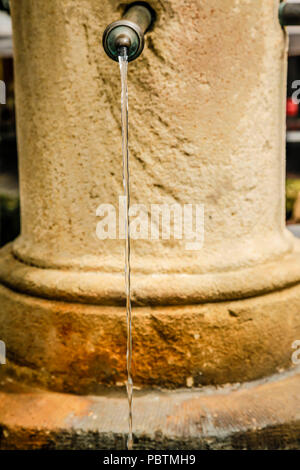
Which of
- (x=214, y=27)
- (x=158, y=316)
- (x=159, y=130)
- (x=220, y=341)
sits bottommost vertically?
(x=220, y=341)

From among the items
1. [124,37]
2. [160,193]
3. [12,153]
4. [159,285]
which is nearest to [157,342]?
[159,285]

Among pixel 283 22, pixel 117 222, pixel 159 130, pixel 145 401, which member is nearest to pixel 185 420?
pixel 145 401

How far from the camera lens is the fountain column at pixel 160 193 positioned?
1.94 m

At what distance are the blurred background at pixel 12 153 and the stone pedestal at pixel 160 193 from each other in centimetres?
257

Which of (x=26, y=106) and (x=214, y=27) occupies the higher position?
(x=214, y=27)

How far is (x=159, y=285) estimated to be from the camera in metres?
1.93

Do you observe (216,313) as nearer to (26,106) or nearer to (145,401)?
(145,401)

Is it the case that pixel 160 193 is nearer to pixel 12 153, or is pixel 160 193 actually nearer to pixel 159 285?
pixel 159 285

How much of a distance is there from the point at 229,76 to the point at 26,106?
0.98 metres

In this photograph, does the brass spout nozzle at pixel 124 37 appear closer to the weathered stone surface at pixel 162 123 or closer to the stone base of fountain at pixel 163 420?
the weathered stone surface at pixel 162 123

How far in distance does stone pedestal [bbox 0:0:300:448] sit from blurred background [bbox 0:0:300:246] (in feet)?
8.44

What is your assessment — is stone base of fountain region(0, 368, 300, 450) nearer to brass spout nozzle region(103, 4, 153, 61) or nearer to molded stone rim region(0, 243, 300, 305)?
molded stone rim region(0, 243, 300, 305)

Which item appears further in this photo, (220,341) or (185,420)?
(220,341)

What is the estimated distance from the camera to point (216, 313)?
1955 mm
